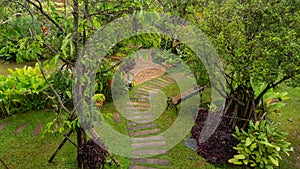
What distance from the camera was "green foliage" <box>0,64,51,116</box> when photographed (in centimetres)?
463

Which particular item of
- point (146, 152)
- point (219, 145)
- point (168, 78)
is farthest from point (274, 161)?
point (168, 78)

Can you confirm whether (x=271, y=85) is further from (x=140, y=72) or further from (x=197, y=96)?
(x=140, y=72)

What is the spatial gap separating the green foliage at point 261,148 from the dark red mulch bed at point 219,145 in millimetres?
168

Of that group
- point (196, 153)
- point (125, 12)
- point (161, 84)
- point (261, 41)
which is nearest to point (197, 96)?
point (161, 84)

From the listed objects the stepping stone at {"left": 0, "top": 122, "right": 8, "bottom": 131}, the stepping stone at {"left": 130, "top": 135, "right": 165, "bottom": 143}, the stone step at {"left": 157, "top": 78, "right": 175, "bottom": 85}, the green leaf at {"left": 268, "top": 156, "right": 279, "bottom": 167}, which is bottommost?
the stepping stone at {"left": 130, "top": 135, "right": 165, "bottom": 143}

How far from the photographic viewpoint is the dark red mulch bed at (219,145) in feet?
12.4

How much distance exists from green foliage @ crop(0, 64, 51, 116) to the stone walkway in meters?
1.76

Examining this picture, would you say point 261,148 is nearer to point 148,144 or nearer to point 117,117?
point 148,144

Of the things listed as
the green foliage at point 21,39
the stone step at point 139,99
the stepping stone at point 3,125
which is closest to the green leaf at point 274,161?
the stone step at point 139,99

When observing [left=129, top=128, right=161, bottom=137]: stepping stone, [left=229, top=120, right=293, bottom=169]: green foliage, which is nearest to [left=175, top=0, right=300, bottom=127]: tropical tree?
[left=229, top=120, right=293, bottom=169]: green foliage

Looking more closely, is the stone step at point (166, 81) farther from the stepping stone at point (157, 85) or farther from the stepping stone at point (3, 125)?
the stepping stone at point (3, 125)

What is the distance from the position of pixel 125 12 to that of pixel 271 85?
2.52 meters

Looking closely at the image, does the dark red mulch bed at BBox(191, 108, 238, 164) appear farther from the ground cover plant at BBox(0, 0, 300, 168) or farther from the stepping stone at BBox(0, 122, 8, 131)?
the stepping stone at BBox(0, 122, 8, 131)

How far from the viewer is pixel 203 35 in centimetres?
397
